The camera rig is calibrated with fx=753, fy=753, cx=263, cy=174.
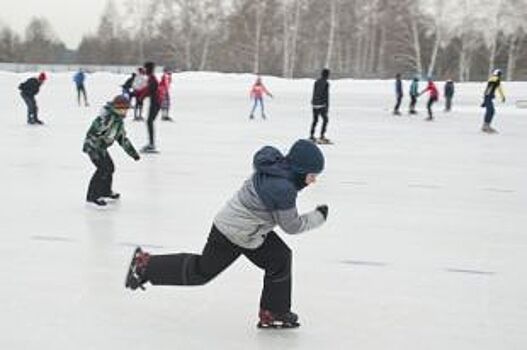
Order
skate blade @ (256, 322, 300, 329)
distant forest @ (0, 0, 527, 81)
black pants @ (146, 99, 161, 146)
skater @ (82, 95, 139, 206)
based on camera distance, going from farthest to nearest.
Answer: distant forest @ (0, 0, 527, 81), black pants @ (146, 99, 161, 146), skater @ (82, 95, 139, 206), skate blade @ (256, 322, 300, 329)

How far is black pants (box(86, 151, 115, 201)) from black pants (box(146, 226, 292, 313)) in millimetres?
3157

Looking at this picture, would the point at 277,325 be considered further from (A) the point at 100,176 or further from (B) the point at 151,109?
(B) the point at 151,109

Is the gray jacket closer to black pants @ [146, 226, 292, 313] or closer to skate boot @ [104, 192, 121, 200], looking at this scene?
black pants @ [146, 226, 292, 313]

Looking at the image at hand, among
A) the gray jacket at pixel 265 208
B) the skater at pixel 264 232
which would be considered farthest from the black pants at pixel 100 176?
the gray jacket at pixel 265 208

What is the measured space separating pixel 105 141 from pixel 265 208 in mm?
3582

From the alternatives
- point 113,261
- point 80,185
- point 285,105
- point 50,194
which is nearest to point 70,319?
point 113,261

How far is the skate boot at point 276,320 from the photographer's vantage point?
3455mm

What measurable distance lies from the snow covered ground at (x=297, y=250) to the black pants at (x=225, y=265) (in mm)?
192

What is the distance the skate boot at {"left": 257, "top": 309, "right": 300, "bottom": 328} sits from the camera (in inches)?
136

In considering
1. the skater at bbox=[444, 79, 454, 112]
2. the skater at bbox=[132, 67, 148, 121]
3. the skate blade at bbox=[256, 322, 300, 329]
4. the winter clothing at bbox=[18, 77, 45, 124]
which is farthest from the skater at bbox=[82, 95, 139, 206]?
the skater at bbox=[444, 79, 454, 112]

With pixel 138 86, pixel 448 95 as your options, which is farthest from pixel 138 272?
pixel 448 95

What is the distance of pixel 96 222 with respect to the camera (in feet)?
19.6

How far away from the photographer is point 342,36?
52.5m

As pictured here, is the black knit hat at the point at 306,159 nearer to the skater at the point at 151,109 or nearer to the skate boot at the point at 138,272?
the skate boot at the point at 138,272
